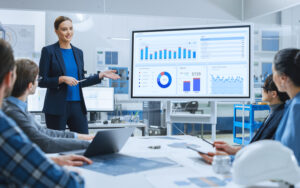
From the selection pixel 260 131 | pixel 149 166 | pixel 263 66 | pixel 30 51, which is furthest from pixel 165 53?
pixel 263 66

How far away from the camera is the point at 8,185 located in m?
0.73

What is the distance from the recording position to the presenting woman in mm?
2205

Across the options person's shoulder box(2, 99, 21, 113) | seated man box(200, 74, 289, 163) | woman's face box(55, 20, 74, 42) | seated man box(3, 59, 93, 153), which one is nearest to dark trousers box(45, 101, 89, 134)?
woman's face box(55, 20, 74, 42)

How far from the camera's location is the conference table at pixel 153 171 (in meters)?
0.86

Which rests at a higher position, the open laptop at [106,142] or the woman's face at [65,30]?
the woman's face at [65,30]

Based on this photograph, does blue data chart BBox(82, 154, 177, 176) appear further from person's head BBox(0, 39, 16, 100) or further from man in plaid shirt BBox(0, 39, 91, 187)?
person's head BBox(0, 39, 16, 100)

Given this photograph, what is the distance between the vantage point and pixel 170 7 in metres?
4.91

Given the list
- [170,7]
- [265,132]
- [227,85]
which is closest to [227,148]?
[265,132]

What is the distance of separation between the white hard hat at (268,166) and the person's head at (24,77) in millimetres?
949

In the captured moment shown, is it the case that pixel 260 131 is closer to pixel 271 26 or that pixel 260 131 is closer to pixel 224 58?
pixel 224 58

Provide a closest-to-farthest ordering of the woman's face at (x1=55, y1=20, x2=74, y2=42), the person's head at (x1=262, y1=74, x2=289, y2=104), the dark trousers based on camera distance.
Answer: the person's head at (x1=262, y1=74, x2=289, y2=104)
the dark trousers
the woman's face at (x1=55, y1=20, x2=74, y2=42)

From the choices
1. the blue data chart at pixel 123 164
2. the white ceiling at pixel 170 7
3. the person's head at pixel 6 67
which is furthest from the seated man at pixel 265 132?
the white ceiling at pixel 170 7

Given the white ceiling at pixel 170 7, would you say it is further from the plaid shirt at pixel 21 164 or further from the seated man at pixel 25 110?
the plaid shirt at pixel 21 164

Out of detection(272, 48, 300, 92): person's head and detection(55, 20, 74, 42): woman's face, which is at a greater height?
detection(55, 20, 74, 42): woman's face
